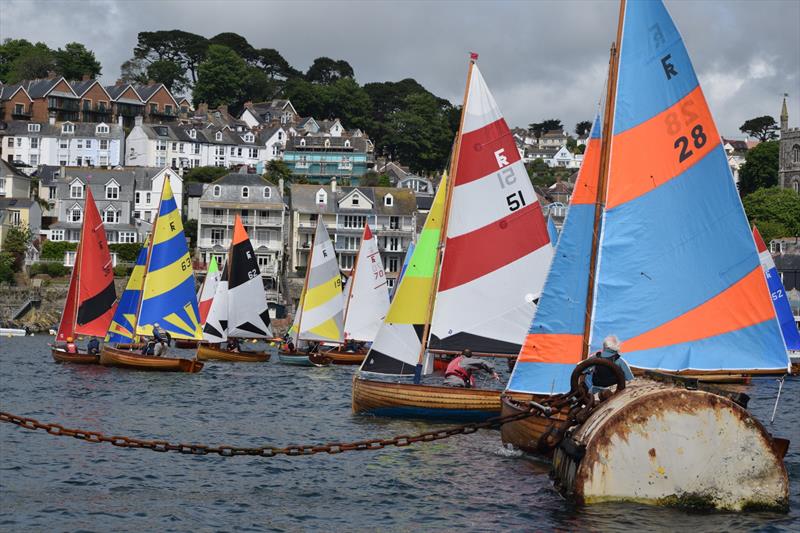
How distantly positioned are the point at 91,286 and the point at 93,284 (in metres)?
0.13

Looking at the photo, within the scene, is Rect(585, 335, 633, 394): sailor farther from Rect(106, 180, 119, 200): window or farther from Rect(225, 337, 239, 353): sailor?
Rect(106, 180, 119, 200): window

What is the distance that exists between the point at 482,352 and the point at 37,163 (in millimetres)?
130339

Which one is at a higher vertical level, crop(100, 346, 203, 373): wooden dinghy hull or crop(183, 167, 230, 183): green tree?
crop(183, 167, 230, 183): green tree

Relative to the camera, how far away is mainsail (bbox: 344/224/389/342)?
58281 millimetres

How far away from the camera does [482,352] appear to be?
31.2 metres

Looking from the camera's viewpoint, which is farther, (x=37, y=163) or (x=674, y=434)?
(x=37, y=163)

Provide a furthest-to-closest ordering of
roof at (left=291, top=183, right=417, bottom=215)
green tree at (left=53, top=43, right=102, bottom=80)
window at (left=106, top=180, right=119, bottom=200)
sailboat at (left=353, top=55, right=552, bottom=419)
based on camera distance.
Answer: green tree at (left=53, top=43, right=102, bottom=80)
window at (left=106, top=180, right=119, bottom=200)
roof at (left=291, top=183, right=417, bottom=215)
sailboat at (left=353, top=55, right=552, bottom=419)

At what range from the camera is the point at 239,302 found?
6412cm

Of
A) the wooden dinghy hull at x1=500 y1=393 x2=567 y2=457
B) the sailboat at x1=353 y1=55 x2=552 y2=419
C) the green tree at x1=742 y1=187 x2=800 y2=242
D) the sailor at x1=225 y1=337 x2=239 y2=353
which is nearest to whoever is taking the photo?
the wooden dinghy hull at x1=500 y1=393 x2=567 y2=457

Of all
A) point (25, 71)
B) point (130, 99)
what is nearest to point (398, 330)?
point (130, 99)

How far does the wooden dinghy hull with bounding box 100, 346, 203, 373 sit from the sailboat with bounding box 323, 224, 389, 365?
11.0m

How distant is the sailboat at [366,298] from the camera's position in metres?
58.3

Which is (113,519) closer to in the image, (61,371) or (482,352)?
(482,352)

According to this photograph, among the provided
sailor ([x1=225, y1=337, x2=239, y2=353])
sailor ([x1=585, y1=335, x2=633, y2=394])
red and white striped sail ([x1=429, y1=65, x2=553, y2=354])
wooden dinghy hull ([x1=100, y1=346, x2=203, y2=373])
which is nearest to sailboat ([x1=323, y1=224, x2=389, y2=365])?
sailor ([x1=225, y1=337, x2=239, y2=353])
